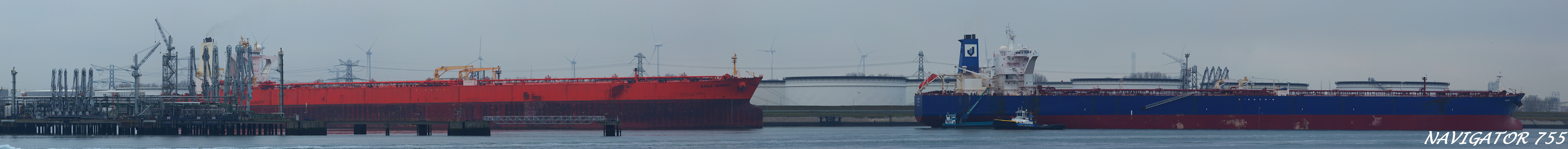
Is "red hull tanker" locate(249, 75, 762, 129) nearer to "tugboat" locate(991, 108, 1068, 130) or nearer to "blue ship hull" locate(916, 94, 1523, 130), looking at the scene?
"blue ship hull" locate(916, 94, 1523, 130)

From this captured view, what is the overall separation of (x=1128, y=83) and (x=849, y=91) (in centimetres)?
1983

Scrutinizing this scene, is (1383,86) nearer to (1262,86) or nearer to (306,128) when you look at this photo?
(1262,86)

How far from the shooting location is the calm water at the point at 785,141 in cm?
3716

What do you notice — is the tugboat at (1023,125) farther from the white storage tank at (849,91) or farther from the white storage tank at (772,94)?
the white storage tank at (772,94)

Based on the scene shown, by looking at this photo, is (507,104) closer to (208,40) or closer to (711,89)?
(711,89)

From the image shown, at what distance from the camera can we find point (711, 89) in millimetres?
53031

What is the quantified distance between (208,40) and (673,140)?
97.2ft

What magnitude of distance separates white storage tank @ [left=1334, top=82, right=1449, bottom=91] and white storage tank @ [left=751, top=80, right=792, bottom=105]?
119 ft

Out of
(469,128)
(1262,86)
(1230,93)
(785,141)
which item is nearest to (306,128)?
(469,128)

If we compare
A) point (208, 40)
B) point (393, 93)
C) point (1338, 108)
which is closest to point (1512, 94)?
point (1338, 108)

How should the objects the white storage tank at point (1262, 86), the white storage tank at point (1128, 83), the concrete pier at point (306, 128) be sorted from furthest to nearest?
the white storage tank at point (1128, 83)
the white storage tank at point (1262, 86)
the concrete pier at point (306, 128)

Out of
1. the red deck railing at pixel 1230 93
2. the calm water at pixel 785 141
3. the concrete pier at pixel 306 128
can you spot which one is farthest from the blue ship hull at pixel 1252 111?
the concrete pier at pixel 306 128

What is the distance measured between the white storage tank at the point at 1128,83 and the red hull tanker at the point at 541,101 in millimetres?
37122

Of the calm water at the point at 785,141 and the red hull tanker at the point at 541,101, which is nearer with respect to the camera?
the calm water at the point at 785,141
